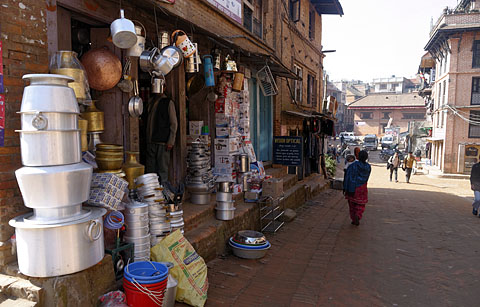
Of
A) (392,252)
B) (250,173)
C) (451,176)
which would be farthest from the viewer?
(451,176)

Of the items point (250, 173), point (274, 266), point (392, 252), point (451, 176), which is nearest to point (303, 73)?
point (250, 173)

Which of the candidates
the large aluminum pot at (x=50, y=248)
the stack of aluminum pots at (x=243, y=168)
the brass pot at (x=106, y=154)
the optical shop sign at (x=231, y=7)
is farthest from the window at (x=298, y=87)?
the large aluminum pot at (x=50, y=248)

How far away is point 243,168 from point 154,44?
3.18 m

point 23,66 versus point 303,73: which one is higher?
point 303,73

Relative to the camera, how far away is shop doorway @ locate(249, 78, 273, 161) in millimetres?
10383

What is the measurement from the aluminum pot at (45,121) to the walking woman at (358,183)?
691 cm

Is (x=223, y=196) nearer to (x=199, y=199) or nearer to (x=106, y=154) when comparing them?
(x=199, y=199)

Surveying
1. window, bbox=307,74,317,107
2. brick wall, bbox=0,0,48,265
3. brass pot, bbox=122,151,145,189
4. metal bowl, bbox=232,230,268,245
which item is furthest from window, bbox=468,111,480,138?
brick wall, bbox=0,0,48,265

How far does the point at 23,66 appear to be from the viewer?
10.6ft

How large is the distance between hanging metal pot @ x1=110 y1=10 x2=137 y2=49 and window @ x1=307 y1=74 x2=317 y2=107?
13.5m

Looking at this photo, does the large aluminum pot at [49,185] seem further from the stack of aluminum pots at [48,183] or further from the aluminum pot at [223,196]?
the aluminum pot at [223,196]

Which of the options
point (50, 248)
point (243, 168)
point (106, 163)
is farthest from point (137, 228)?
point (243, 168)

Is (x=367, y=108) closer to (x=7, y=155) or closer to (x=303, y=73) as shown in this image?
(x=303, y=73)

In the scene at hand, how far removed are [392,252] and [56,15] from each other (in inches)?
258
